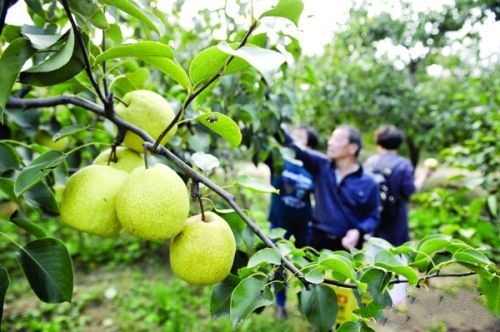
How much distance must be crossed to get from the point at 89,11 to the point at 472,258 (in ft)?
2.43

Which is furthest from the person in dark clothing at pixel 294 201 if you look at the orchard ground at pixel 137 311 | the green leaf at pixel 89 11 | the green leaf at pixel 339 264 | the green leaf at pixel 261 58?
the green leaf at pixel 261 58

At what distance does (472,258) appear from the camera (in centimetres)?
66

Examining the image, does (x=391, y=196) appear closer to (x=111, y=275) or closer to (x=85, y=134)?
(x=85, y=134)

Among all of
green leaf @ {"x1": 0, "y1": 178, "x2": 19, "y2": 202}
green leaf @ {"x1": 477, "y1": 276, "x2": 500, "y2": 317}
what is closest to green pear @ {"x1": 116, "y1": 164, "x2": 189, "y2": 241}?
green leaf @ {"x1": 0, "y1": 178, "x2": 19, "y2": 202}

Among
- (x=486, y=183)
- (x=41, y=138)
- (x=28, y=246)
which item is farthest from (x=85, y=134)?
(x=486, y=183)

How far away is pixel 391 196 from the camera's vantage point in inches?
104

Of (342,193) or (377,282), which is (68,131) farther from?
(342,193)

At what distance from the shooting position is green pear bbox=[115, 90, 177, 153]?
773 millimetres

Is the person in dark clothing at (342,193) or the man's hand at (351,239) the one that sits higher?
the person in dark clothing at (342,193)

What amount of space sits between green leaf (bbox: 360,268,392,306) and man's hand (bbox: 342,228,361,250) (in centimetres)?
152

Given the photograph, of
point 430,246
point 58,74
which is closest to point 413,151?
point 430,246

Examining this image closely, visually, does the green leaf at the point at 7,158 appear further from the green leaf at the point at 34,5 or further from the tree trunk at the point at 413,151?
the tree trunk at the point at 413,151

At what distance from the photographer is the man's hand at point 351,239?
218 cm

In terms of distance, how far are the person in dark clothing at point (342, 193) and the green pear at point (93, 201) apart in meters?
1.66
